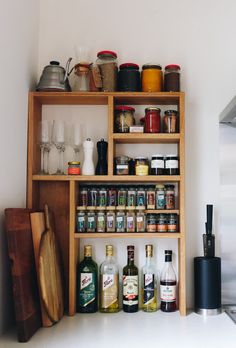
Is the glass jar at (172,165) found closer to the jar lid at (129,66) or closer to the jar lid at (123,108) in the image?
the jar lid at (123,108)

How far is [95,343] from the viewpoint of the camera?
4.68 feet

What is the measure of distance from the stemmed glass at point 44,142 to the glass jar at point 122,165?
33 cm

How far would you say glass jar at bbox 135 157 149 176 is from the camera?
178cm

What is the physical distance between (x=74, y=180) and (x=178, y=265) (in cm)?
60

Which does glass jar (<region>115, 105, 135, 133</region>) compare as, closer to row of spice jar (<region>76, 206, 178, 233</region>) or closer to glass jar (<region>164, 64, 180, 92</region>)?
glass jar (<region>164, 64, 180, 92</region>)

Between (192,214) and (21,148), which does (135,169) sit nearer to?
(192,214)

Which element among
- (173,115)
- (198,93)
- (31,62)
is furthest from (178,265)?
(31,62)

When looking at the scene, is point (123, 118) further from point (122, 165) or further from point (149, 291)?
point (149, 291)

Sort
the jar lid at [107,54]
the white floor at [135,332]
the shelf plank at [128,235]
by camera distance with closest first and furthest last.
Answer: the white floor at [135,332], the shelf plank at [128,235], the jar lid at [107,54]

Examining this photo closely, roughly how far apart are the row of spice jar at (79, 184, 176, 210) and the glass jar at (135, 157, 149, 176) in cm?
9

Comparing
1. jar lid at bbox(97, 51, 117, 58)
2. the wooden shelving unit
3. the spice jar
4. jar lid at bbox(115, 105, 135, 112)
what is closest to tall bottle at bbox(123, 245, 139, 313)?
the wooden shelving unit

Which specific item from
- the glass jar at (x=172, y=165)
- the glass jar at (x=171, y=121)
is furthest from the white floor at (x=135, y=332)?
the glass jar at (x=171, y=121)

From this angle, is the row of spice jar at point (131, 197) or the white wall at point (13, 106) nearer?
the white wall at point (13, 106)

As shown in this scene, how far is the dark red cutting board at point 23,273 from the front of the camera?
1.42 meters
